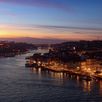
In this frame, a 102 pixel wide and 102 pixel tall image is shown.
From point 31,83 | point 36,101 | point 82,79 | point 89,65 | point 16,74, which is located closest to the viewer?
point 36,101

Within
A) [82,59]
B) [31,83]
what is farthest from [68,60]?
[31,83]

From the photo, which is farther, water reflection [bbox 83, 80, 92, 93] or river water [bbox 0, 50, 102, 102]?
water reflection [bbox 83, 80, 92, 93]

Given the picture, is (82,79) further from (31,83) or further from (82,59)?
(82,59)

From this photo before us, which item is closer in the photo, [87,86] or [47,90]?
[47,90]

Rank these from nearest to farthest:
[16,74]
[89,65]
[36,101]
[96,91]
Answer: [36,101] < [96,91] < [16,74] < [89,65]

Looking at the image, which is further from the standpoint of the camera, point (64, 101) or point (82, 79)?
point (82, 79)

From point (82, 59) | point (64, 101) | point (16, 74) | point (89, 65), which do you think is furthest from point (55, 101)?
point (82, 59)

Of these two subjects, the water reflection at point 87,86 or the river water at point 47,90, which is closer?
the river water at point 47,90

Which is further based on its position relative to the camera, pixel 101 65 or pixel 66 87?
pixel 101 65

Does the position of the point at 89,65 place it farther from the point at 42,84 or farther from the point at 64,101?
the point at 64,101
